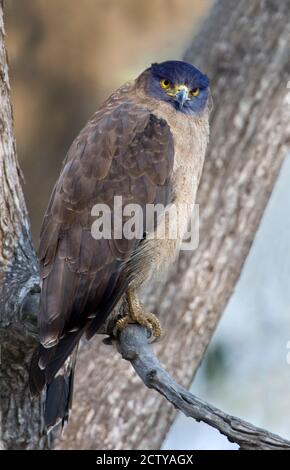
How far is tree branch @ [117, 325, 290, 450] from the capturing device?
3.63 metres

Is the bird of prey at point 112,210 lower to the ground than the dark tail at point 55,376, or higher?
higher

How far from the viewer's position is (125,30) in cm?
807

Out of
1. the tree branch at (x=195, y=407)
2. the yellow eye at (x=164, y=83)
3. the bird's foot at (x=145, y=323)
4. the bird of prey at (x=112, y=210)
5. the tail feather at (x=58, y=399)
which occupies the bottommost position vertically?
the tail feather at (x=58, y=399)

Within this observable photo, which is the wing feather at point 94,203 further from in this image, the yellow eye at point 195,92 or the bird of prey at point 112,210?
the yellow eye at point 195,92

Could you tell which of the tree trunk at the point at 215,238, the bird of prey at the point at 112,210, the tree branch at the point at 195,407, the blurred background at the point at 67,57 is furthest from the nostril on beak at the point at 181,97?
the blurred background at the point at 67,57

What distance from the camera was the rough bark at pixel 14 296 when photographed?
4688mm

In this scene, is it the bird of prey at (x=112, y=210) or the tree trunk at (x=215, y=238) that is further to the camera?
the tree trunk at (x=215, y=238)

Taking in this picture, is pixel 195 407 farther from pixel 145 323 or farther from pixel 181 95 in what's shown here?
pixel 181 95

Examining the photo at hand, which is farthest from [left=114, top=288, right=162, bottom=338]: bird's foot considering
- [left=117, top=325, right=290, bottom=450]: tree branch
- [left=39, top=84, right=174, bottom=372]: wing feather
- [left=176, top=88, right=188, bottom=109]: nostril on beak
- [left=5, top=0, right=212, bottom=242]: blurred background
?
[left=5, top=0, right=212, bottom=242]: blurred background

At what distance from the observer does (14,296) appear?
4.68 m

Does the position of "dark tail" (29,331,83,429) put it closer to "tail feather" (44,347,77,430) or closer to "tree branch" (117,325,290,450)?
"tail feather" (44,347,77,430)

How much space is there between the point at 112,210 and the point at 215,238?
1120 millimetres

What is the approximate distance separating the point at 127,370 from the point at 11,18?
10.1 ft
